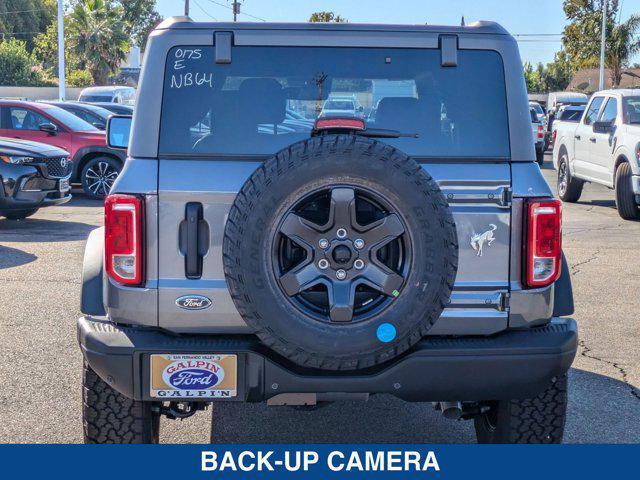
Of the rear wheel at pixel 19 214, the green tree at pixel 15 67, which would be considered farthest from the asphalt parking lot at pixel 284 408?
the green tree at pixel 15 67

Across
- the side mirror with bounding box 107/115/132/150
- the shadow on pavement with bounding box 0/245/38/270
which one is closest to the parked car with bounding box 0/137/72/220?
the shadow on pavement with bounding box 0/245/38/270

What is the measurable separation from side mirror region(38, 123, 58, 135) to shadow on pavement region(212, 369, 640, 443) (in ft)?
37.9

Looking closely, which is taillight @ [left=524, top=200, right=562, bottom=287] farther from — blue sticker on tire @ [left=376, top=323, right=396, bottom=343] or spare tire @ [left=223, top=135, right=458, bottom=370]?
blue sticker on tire @ [left=376, top=323, right=396, bottom=343]

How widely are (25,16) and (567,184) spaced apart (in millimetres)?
74208

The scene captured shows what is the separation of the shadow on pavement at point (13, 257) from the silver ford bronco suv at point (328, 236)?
230 inches

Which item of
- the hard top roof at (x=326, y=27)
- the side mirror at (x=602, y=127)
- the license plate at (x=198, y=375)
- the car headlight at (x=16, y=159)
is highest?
the hard top roof at (x=326, y=27)

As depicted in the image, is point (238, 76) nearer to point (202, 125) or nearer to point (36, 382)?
point (202, 125)

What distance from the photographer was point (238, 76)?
155 inches

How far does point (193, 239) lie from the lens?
3727 millimetres

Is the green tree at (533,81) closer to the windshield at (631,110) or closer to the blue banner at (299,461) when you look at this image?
the windshield at (631,110)

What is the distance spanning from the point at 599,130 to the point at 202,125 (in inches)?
425

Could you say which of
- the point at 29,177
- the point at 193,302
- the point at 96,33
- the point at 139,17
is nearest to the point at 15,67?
the point at 96,33

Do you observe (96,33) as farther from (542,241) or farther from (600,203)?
(542,241)

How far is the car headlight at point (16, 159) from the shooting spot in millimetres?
12227
